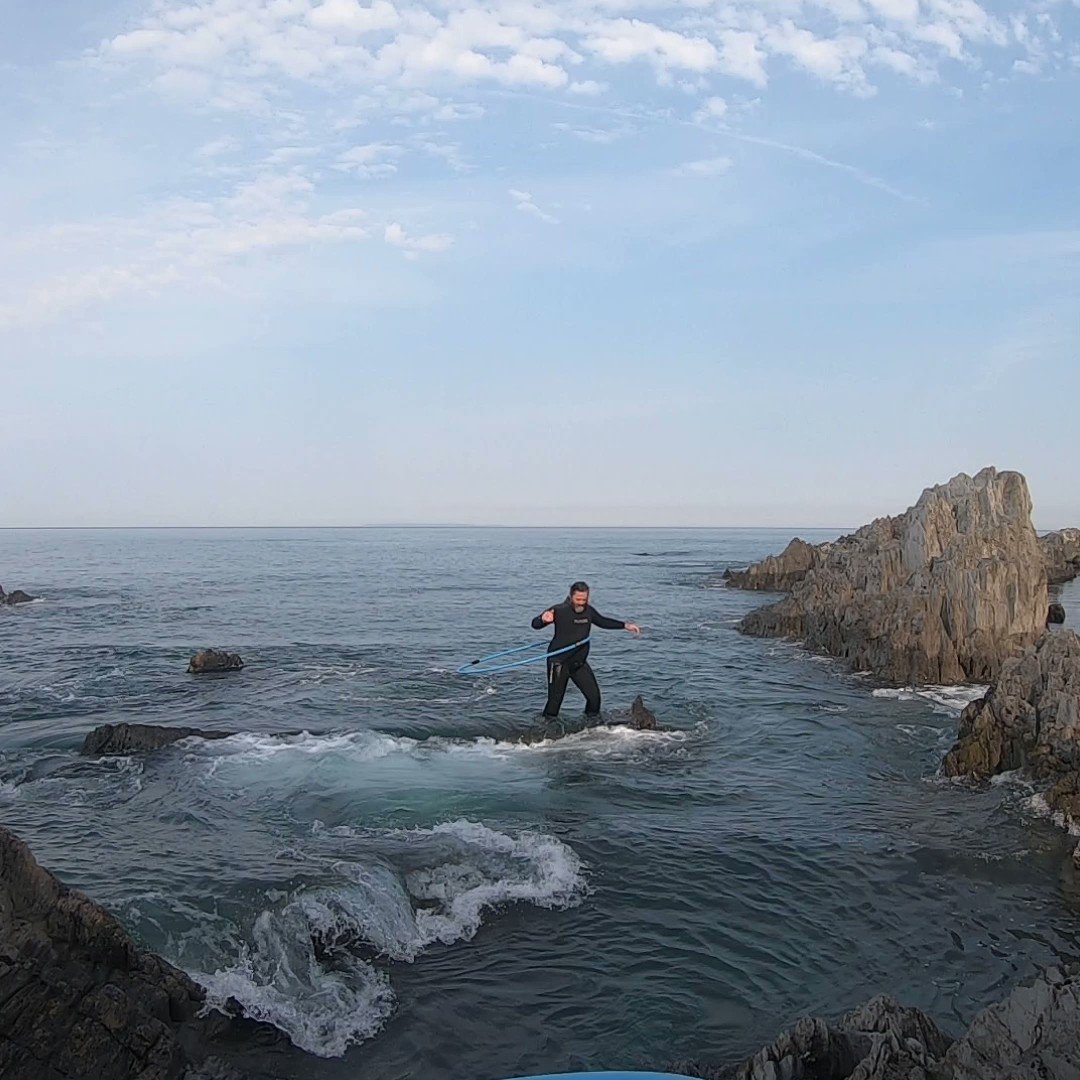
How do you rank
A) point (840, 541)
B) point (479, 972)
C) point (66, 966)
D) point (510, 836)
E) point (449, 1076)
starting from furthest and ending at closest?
point (840, 541), point (510, 836), point (479, 972), point (449, 1076), point (66, 966)

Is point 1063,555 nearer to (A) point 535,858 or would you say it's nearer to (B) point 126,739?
(A) point 535,858

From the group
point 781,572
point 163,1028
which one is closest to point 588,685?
point 163,1028

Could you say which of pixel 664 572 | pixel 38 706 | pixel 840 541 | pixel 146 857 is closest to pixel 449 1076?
pixel 146 857

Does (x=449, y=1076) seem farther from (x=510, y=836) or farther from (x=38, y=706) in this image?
(x=38, y=706)

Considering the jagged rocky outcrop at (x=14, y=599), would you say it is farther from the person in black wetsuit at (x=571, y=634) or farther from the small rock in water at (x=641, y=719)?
the small rock in water at (x=641, y=719)

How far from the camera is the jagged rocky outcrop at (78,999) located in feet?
20.7

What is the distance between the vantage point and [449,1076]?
24.3 feet

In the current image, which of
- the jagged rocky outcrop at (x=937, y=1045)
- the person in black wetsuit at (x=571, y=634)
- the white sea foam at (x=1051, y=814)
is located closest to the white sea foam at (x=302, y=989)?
the jagged rocky outcrop at (x=937, y=1045)

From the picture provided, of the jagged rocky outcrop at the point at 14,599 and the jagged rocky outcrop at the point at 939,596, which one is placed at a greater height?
the jagged rocky outcrop at the point at 939,596

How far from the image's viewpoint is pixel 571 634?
18266mm

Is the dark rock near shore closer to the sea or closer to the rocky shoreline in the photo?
the sea

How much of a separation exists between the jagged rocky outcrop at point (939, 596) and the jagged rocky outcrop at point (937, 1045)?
1872 centimetres

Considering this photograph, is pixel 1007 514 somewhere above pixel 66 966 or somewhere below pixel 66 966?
above

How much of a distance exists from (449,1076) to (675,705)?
15223mm
